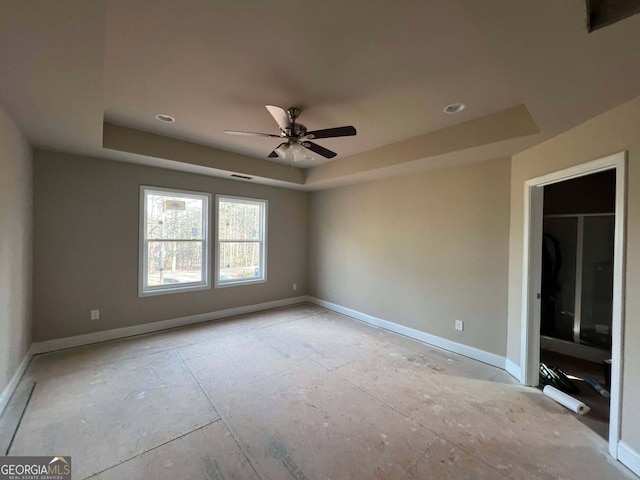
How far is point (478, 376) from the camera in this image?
9.53ft

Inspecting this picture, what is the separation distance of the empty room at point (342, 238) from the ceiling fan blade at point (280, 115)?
0.03 metres

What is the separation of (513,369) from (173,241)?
4880mm

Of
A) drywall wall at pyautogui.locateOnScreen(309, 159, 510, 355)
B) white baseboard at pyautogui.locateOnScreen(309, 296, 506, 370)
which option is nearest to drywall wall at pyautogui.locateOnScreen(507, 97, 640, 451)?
drywall wall at pyautogui.locateOnScreen(309, 159, 510, 355)

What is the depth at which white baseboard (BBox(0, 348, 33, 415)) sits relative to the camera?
86.7 inches

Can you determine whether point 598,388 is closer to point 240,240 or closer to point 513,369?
point 513,369

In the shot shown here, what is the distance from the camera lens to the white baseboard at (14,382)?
7.22 ft

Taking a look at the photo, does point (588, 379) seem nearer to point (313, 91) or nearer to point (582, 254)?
point (582, 254)

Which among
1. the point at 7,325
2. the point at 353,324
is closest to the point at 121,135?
the point at 7,325

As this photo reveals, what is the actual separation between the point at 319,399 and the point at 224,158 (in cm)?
347

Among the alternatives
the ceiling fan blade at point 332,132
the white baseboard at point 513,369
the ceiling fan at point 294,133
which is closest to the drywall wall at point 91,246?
the ceiling fan at point 294,133

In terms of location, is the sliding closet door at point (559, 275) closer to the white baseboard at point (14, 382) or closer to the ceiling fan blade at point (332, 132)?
the ceiling fan blade at point (332, 132)

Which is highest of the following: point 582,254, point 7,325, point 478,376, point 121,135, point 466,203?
point 121,135

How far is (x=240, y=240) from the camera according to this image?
16.6ft

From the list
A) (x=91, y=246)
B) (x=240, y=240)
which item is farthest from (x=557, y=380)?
(x=91, y=246)
